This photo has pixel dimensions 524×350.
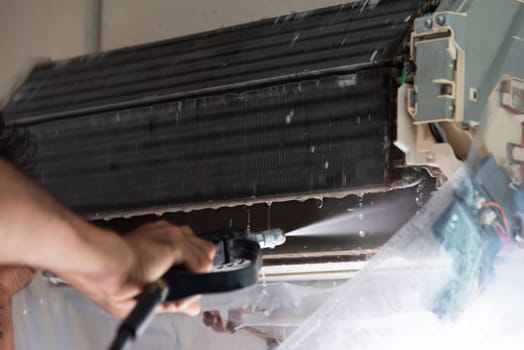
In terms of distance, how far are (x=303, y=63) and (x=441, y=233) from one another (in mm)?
347

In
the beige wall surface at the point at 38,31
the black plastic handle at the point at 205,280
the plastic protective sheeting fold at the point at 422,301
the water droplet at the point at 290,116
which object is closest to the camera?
the black plastic handle at the point at 205,280

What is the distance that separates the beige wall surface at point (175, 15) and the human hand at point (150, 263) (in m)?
0.79

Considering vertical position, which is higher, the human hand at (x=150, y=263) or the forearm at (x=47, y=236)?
Result: the forearm at (x=47, y=236)

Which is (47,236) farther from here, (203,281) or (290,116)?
(290,116)

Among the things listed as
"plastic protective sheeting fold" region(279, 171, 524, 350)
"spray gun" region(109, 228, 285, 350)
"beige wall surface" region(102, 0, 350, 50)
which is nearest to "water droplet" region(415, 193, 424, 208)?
"plastic protective sheeting fold" region(279, 171, 524, 350)

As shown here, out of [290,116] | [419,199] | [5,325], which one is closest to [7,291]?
[5,325]

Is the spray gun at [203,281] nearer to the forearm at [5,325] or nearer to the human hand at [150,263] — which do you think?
the human hand at [150,263]

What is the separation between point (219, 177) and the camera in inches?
53.8

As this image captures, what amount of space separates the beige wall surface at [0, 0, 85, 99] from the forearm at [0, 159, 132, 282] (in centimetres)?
125

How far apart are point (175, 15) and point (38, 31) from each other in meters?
0.43

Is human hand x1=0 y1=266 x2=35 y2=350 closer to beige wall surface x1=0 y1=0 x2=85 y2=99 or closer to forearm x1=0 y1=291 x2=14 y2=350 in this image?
forearm x1=0 y1=291 x2=14 y2=350

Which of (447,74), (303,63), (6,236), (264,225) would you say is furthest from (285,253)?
(6,236)

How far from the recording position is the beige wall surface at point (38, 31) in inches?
82.0

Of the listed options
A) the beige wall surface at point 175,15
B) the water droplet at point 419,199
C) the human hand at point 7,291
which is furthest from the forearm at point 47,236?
the beige wall surface at point 175,15
